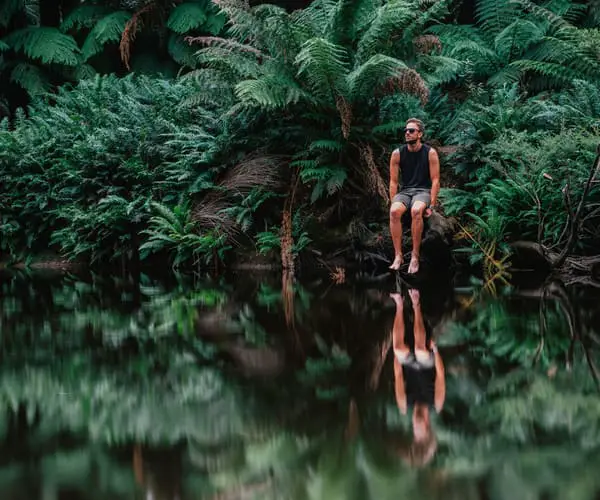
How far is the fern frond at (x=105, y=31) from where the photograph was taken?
12.7 m

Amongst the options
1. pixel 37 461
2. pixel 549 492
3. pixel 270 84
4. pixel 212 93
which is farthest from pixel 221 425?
pixel 212 93

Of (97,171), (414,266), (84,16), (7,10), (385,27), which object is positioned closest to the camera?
(414,266)

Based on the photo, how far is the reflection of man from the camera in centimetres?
221

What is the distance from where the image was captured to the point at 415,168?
703cm

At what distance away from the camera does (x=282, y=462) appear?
2123 mm

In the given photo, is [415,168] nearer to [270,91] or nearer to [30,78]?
[270,91]

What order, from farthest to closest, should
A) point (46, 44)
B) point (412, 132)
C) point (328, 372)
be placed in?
point (46, 44) < point (412, 132) < point (328, 372)

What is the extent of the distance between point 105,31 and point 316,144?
625cm

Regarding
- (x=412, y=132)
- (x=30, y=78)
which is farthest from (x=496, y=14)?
(x=30, y=78)

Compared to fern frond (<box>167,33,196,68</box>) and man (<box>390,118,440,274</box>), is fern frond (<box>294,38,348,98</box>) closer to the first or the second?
man (<box>390,118,440,274</box>)

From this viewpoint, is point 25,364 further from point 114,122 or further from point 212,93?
point 114,122

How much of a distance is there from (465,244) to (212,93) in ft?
12.4

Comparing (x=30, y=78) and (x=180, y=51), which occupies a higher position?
(x=180, y=51)

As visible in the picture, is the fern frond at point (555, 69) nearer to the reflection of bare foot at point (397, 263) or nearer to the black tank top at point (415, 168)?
the black tank top at point (415, 168)
